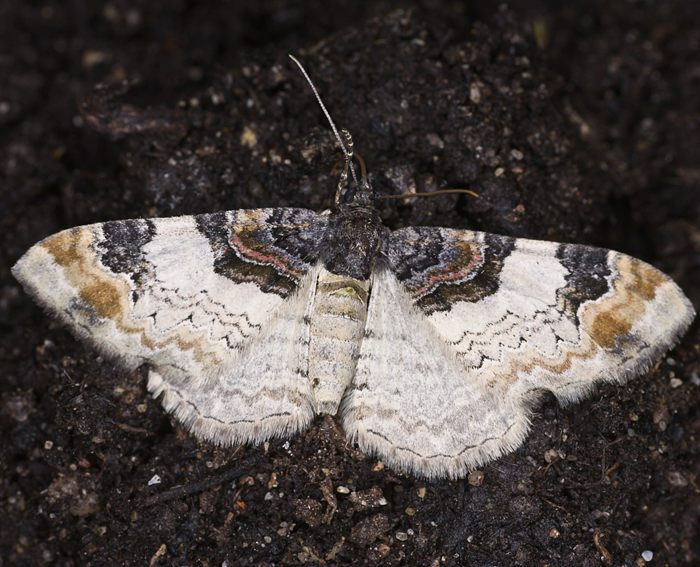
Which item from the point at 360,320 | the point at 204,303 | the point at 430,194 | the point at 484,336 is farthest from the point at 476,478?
the point at 204,303

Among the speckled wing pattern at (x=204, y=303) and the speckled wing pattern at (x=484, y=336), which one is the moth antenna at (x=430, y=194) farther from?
the speckled wing pattern at (x=204, y=303)

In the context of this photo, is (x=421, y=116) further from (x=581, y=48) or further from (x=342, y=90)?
(x=581, y=48)

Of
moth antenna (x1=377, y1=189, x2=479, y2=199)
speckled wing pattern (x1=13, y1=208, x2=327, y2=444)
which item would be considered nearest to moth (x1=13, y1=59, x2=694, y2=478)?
speckled wing pattern (x1=13, y1=208, x2=327, y2=444)

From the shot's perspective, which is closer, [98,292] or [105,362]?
[98,292]

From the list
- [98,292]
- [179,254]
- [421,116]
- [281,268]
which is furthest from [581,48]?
[98,292]

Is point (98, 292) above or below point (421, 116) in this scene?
below

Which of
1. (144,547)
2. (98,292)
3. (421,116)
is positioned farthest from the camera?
(421,116)

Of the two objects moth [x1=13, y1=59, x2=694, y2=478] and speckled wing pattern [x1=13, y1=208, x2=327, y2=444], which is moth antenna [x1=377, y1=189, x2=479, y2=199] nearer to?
moth [x1=13, y1=59, x2=694, y2=478]
